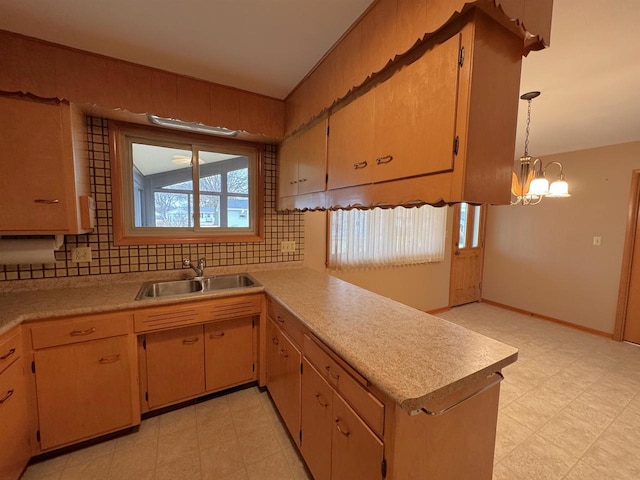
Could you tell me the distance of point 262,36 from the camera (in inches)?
56.2

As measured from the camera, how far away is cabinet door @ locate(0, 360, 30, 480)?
4.04 ft

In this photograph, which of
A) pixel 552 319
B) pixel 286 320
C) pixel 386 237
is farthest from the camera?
pixel 552 319

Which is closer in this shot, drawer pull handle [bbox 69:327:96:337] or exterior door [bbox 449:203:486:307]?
drawer pull handle [bbox 69:327:96:337]

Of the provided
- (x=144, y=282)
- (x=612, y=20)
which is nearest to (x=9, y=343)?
(x=144, y=282)

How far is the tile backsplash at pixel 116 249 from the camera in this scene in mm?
1831

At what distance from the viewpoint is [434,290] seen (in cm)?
387

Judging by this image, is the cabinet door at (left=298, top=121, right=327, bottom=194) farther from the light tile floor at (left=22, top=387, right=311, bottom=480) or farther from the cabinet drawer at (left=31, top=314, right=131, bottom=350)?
the light tile floor at (left=22, top=387, right=311, bottom=480)

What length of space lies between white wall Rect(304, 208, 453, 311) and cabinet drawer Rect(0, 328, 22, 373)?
198 cm

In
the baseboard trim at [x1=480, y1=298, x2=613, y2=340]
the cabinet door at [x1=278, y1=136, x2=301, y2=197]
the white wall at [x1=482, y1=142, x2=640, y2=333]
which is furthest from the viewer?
the baseboard trim at [x1=480, y1=298, x2=613, y2=340]

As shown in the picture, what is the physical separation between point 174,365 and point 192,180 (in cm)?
145

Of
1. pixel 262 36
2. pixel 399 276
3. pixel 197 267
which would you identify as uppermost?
pixel 262 36

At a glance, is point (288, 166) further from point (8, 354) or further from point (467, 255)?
point (467, 255)

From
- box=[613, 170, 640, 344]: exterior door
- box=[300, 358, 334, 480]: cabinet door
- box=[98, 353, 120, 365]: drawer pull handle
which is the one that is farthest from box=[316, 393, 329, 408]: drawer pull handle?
box=[613, 170, 640, 344]: exterior door

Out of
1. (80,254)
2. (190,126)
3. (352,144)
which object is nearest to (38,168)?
(80,254)
